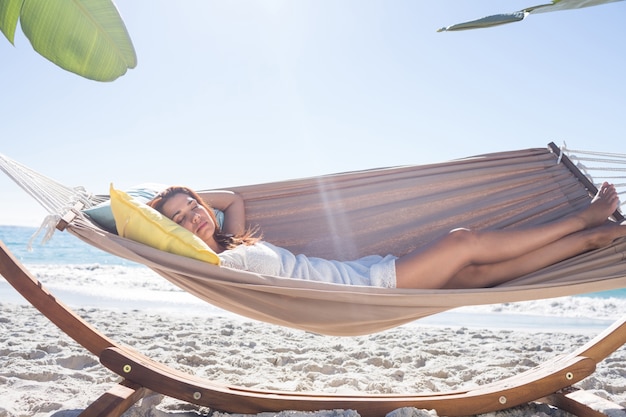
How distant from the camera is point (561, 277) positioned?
5.42 ft

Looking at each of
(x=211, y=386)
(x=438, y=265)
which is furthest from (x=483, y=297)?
(x=211, y=386)

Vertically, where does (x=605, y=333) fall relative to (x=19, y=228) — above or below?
above

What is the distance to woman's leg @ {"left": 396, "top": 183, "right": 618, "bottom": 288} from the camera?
5.75 feet

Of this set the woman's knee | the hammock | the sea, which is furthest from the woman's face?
the sea

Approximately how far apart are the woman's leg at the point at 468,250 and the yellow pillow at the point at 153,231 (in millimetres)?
684

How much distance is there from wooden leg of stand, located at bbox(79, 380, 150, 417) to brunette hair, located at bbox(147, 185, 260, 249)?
0.62 meters

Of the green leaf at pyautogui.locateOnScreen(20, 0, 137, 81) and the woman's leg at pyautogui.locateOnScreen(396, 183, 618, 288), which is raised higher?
the green leaf at pyautogui.locateOnScreen(20, 0, 137, 81)

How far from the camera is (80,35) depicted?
1.65 meters

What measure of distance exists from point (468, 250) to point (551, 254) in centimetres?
28

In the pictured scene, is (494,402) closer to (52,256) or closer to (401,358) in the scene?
(401,358)

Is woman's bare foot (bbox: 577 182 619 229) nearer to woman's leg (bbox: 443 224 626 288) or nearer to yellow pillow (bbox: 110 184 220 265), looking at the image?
woman's leg (bbox: 443 224 626 288)

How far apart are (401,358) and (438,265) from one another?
0.98 meters

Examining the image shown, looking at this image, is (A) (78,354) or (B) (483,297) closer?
(B) (483,297)

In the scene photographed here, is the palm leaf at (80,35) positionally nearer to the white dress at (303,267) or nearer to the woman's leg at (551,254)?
the white dress at (303,267)
